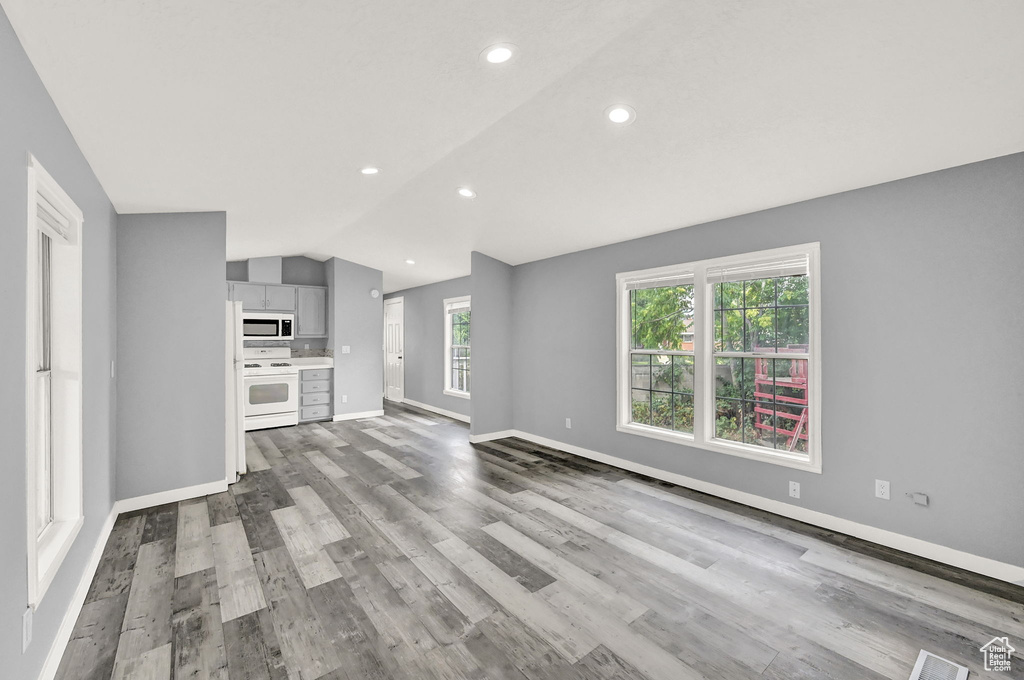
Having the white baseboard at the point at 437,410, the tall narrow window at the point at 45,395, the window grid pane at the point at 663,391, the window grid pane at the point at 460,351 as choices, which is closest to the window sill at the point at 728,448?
the window grid pane at the point at 663,391

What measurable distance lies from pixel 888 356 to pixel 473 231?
367 cm

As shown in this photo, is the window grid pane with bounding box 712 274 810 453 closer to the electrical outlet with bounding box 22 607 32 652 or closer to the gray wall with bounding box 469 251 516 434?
the gray wall with bounding box 469 251 516 434

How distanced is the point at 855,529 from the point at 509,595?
2.38 metres

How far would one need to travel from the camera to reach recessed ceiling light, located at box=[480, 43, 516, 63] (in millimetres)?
1979

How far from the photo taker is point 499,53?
2.02 metres

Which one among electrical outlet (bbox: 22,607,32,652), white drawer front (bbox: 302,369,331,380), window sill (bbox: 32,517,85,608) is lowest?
electrical outlet (bbox: 22,607,32,652)

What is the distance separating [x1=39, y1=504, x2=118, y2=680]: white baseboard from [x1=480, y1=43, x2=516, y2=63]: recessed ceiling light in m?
3.06

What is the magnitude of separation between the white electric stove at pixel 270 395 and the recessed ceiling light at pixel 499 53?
566 cm

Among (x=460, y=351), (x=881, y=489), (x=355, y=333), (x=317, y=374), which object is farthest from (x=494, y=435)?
(x=881, y=489)

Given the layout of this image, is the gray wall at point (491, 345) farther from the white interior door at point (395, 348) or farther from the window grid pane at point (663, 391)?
the white interior door at point (395, 348)

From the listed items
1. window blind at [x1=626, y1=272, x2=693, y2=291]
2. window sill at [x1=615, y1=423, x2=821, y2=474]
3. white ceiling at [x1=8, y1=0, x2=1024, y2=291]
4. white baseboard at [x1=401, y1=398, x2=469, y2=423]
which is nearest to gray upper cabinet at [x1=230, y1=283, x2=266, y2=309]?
white baseboard at [x1=401, y1=398, x2=469, y2=423]

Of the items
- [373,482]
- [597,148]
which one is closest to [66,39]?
[597,148]

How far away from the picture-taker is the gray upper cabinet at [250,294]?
6.53 m

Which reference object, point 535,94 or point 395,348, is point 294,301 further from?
point 535,94
